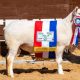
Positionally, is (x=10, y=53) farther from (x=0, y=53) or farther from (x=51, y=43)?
(x=0, y=53)

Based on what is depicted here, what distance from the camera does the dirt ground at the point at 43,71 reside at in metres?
8.49

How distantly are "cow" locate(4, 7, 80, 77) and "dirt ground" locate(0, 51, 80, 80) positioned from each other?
1.18 ft

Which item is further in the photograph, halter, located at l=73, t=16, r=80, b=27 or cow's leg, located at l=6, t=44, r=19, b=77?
halter, located at l=73, t=16, r=80, b=27

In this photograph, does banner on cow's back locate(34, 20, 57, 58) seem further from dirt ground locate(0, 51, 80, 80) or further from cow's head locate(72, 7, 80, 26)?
dirt ground locate(0, 51, 80, 80)

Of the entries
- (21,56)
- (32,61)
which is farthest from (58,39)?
(21,56)

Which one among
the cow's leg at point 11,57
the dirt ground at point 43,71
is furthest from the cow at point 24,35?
the dirt ground at point 43,71

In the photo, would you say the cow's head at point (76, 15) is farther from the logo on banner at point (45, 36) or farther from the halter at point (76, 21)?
the logo on banner at point (45, 36)

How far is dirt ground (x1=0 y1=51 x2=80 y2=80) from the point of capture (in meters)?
8.49

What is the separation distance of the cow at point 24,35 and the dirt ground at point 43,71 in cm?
36

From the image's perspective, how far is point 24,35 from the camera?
8500mm

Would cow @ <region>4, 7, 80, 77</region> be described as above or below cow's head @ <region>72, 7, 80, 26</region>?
below

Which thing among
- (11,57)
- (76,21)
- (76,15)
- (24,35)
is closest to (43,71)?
(11,57)

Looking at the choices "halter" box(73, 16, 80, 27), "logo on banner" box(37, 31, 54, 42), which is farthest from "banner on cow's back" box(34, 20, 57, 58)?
"halter" box(73, 16, 80, 27)

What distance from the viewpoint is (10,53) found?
8.58 m
